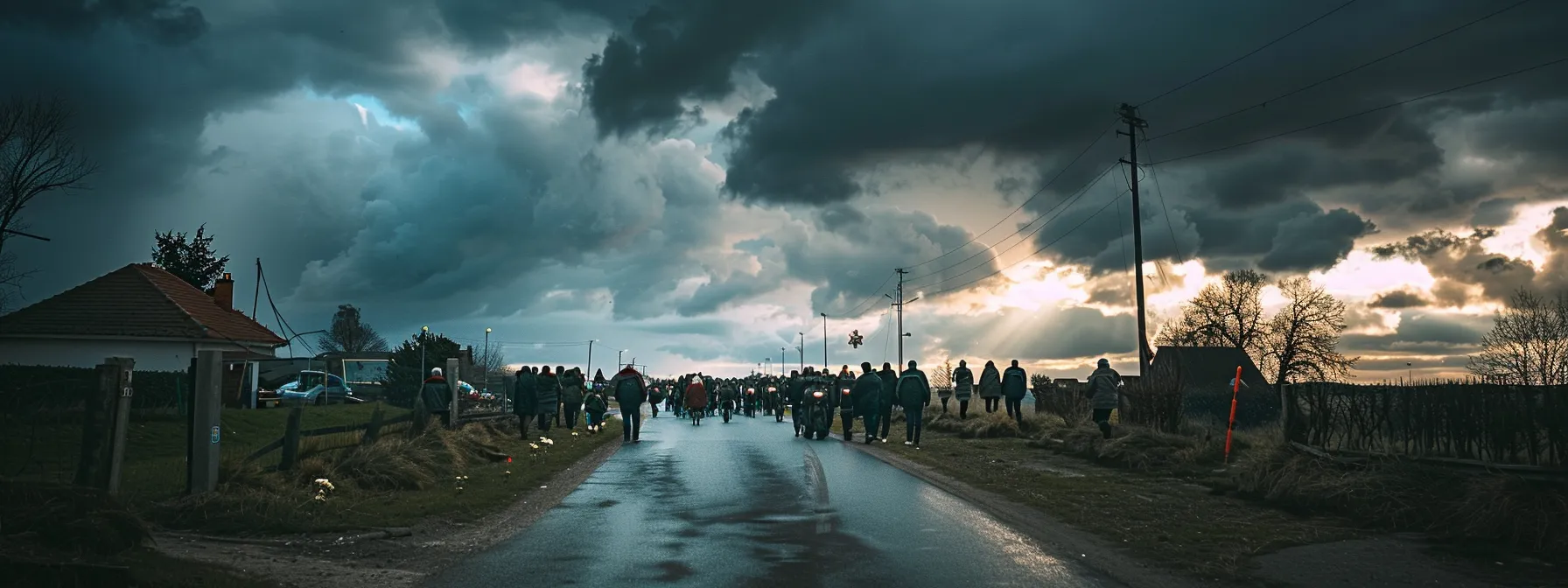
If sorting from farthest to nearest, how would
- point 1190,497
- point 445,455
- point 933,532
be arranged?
point 445,455, point 1190,497, point 933,532

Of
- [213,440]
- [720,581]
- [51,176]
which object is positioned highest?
[51,176]

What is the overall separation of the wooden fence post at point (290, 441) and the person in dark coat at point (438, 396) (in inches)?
275

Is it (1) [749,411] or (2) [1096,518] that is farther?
(1) [749,411]

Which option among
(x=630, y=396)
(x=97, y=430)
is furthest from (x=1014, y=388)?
(x=97, y=430)

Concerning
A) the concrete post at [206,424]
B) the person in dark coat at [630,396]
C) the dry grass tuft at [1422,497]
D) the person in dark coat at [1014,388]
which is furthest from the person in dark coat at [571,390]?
the dry grass tuft at [1422,497]

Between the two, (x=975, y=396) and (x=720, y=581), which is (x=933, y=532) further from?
(x=975, y=396)

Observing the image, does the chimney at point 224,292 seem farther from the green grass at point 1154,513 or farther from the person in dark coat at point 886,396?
the green grass at point 1154,513

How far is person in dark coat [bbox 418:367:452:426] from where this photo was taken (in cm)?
2047

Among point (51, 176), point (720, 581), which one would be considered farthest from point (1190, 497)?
point (51, 176)

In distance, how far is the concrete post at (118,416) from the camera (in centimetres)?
1056

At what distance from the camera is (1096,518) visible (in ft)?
36.5

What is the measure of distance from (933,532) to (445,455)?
911 centimetres

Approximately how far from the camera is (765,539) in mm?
9406

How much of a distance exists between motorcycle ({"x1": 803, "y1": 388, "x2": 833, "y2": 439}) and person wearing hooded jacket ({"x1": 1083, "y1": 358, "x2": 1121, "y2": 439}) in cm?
612
